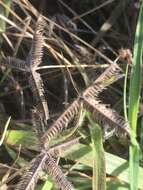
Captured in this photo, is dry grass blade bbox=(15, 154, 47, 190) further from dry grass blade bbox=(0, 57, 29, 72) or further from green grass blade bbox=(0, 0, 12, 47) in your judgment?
green grass blade bbox=(0, 0, 12, 47)

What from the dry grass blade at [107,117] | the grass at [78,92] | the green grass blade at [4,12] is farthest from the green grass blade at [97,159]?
the green grass blade at [4,12]

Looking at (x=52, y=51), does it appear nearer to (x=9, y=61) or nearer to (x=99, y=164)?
(x=9, y=61)

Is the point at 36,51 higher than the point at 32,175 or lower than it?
higher

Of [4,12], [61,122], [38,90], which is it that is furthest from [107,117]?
[4,12]

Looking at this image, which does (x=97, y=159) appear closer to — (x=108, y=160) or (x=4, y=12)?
(x=108, y=160)

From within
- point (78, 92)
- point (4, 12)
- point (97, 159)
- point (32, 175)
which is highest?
point (4, 12)

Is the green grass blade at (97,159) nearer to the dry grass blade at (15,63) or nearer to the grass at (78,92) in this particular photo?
the grass at (78,92)
